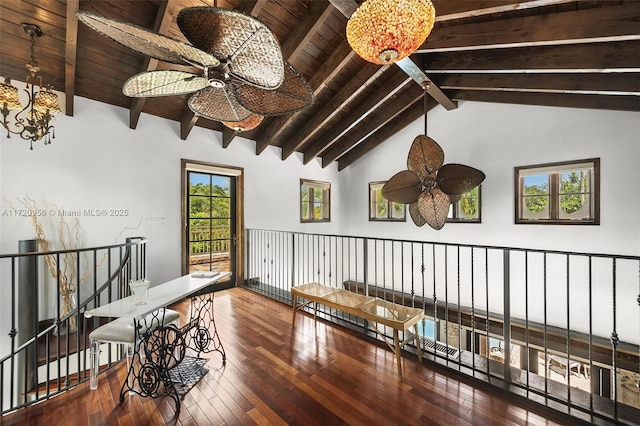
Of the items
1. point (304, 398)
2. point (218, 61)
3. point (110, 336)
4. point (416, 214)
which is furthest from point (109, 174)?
point (416, 214)

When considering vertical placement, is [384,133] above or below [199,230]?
above

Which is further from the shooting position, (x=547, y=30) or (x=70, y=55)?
(x=70, y=55)

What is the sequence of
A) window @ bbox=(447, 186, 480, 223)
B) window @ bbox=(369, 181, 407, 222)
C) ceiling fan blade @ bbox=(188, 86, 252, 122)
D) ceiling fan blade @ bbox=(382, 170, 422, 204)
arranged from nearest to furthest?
ceiling fan blade @ bbox=(188, 86, 252, 122)
ceiling fan blade @ bbox=(382, 170, 422, 204)
window @ bbox=(447, 186, 480, 223)
window @ bbox=(369, 181, 407, 222)

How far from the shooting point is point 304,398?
200 centimetres

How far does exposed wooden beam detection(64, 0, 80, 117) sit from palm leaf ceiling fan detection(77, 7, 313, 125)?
1.41m

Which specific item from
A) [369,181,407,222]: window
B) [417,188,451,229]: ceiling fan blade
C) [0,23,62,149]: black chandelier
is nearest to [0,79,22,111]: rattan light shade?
[0,23,62,149]: black chandelier

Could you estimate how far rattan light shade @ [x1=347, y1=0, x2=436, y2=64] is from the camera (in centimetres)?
144

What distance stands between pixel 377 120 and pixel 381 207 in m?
2.21

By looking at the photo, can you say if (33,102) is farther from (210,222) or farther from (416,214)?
(416,214)

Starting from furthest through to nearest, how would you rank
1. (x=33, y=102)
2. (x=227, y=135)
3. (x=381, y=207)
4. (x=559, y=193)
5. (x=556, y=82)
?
(x=381, y=207) → (x=227, y=135) → (x=559, y=193) → (x=556, y=82) → (x=33, y=102)

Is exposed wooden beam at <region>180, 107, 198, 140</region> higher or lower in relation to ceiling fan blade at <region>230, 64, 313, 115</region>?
higher

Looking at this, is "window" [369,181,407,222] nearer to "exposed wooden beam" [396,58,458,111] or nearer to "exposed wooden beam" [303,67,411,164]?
"exposed wooden beam" [303,67,411,164]

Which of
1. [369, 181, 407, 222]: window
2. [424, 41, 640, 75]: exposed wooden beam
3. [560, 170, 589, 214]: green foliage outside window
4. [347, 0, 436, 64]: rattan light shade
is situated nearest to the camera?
[347, 0, 436, 64]: rattan light shade

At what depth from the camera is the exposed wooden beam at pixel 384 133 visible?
18.5ft
